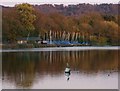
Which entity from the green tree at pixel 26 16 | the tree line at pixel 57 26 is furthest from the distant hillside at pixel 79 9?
the green tree at pixel 26 16

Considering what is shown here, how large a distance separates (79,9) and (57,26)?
1445 centimetres

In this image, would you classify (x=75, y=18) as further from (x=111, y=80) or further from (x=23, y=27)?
(x=111, y=80)

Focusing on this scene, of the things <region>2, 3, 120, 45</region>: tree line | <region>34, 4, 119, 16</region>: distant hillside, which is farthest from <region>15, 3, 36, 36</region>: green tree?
<region>34, 4, 119, 16</region>: distant hillside

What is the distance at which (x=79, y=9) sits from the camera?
50125 mm

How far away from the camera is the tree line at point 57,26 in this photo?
2766 cm

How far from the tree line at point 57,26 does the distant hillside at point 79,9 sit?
3.08m

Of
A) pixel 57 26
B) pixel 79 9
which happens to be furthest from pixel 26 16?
pixel 79 9

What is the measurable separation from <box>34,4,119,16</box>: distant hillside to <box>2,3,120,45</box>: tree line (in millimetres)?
3085

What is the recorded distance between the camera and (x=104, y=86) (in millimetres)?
8219

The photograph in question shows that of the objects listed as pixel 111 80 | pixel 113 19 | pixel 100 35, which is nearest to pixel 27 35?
pixel 100 35

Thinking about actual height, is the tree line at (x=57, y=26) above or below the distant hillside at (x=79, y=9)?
below

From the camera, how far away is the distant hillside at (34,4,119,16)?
45.6 metres

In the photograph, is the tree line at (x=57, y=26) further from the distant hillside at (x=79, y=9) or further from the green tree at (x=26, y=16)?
the distant hillside at (x=79, y=9)

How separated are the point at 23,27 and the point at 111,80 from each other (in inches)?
803
